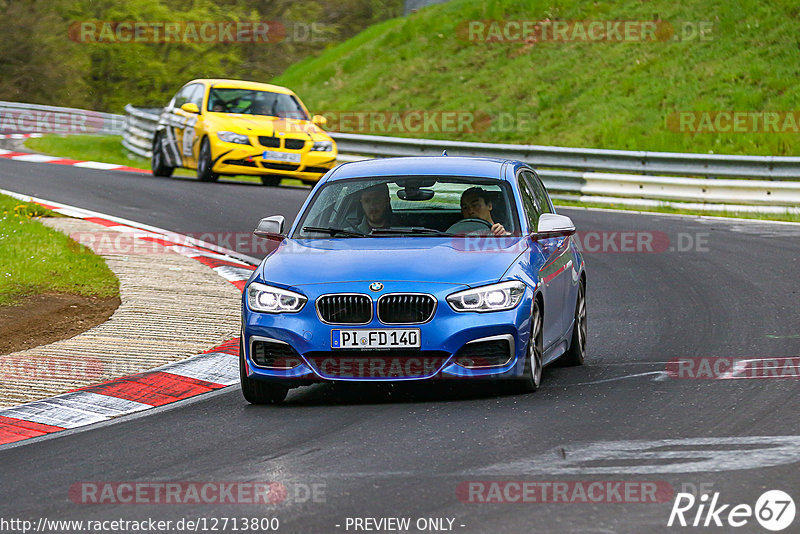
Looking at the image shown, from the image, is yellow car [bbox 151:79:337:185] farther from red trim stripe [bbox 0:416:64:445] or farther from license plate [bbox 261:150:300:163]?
red trim stripe [bbox 0:416:64:445]

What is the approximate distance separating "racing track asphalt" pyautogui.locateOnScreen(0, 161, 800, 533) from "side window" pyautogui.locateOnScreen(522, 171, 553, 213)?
1.13 m

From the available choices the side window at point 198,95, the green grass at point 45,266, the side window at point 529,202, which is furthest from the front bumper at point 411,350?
the side window at point 198,95

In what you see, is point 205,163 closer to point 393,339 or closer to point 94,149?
point 94,149

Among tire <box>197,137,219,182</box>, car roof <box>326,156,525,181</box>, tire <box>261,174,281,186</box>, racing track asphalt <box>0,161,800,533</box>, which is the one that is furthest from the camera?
tire <box>261,174,281,186</box>

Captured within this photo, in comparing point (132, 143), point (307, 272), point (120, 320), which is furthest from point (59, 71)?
point (307, 272)

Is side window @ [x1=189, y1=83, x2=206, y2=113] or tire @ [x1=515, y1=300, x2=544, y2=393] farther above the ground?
side window @ [x1=189, y1=83, x2=206, y2=113]

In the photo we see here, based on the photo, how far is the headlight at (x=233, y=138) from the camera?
21844mm

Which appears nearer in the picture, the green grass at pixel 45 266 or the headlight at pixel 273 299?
the headlight at pixel 273 299

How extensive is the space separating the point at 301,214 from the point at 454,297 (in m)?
1.74

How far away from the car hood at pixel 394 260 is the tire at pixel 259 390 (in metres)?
0.59

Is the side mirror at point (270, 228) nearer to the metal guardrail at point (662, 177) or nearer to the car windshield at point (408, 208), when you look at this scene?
the car windshield at point (408, 208)

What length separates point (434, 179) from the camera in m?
8.94

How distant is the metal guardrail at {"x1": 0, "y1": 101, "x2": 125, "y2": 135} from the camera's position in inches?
1421

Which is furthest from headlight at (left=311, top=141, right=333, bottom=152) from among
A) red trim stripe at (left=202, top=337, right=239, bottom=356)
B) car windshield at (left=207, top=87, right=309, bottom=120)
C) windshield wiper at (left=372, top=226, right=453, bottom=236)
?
windshield wiper at (left=372, top=226, right=453, bottom=236)
